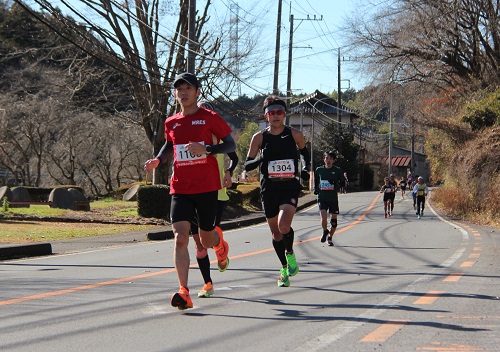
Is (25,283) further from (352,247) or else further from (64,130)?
(64,130)

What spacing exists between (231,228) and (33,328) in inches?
674

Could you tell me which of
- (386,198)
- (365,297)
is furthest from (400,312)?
(386,198)

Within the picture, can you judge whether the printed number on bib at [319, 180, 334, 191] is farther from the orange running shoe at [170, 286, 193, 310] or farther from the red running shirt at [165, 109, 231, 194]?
the orange running shoe at [170, 286, 193, 310]

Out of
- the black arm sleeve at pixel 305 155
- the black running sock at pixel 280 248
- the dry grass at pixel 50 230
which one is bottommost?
the dry grass at pixel 50 230

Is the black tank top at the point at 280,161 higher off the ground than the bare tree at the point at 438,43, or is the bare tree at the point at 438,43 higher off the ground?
the bare tree at the point at 438,43

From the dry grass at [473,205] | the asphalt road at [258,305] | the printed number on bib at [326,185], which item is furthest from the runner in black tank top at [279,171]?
the dry grass at [473,205]

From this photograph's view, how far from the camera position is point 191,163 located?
6891mm

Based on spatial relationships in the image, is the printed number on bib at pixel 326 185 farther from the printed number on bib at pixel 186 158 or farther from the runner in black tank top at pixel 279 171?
the printed number on bib at pixel 186 158

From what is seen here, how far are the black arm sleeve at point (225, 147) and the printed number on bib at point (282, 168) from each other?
138 cm

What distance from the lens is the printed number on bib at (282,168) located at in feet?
27.9

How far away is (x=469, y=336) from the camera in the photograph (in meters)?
5.61

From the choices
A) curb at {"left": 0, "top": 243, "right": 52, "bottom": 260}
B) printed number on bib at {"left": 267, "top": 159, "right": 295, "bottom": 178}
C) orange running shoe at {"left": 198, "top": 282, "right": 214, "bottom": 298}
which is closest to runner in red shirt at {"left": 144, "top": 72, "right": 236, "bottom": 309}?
orange running shoe at {"left": 198, "top": 282, "right": 214, "bottom": 298}

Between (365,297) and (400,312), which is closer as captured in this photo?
(400,312)

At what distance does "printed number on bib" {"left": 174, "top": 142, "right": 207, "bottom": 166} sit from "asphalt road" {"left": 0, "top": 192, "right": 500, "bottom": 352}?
4.24 feet
